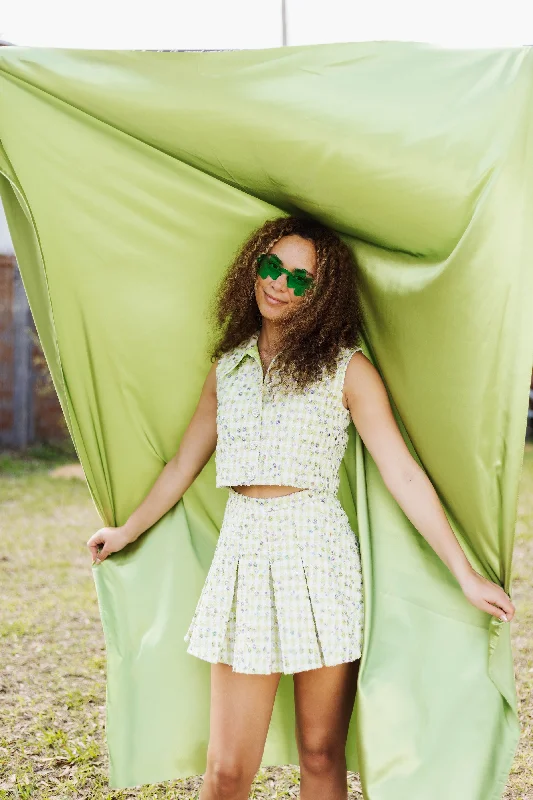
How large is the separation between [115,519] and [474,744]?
3.91 ft

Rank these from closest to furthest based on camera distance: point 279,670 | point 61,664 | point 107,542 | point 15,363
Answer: point 279,670 → point 107,542 → point 61,664 → point 15,363

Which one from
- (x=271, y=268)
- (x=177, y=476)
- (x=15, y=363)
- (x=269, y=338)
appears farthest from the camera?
(x=15, y=363)

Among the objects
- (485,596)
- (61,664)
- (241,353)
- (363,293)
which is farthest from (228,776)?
(61,664)

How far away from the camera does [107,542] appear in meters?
2.63

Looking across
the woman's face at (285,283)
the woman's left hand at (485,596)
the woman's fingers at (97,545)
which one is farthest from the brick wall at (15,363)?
the woman's left hand at (485,596)

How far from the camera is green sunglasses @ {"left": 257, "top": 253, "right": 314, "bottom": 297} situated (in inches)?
89.1

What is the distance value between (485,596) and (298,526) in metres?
0.48

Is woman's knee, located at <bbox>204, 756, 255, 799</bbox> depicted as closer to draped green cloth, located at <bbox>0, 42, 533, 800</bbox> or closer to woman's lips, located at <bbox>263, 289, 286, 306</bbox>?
draped green cloth, located at <bbox>0, 42, 533, 800</bbox>

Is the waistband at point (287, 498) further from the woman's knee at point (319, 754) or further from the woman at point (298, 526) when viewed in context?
the woman's knee at point (319, 754)

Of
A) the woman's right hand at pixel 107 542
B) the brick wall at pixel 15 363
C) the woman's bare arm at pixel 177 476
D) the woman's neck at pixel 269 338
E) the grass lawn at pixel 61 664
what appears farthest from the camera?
the brick wall at pixel 15 363

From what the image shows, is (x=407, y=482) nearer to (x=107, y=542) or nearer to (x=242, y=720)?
(x=242, y=720)

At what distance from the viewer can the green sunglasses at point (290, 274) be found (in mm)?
2264

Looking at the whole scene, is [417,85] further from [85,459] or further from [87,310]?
[85,459]

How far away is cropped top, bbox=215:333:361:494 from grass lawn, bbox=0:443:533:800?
1.52 metres
